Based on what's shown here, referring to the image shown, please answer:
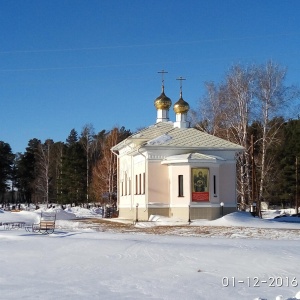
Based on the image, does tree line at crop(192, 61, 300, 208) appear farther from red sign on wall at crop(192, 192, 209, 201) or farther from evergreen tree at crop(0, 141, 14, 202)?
evergreen tree at crop(0, 141, 14, 202)

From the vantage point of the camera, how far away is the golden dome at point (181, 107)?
3550cm

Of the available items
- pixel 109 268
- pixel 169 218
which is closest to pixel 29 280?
pixel 109 268

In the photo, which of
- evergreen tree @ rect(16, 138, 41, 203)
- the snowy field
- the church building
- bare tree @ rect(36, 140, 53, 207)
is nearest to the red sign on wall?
the church building

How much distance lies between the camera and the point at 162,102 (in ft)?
124

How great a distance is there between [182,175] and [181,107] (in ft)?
22.5

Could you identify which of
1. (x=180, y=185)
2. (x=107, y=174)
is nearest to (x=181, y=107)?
(x=180, y=185)

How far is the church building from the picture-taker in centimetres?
2970

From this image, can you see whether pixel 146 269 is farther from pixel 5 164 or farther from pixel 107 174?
pixel 5 164

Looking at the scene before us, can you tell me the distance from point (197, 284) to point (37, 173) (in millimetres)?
66537

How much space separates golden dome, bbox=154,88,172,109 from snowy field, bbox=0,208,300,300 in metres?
20.0

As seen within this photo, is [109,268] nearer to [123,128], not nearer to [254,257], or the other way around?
[254,257]

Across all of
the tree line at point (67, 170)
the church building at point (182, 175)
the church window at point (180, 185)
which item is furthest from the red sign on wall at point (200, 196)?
the tree line at point (67, 170)

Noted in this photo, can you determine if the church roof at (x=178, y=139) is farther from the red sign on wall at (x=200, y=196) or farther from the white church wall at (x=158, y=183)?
the red sign on wall at (x=200, y=196)

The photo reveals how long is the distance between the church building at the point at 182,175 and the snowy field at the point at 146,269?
1130cm
